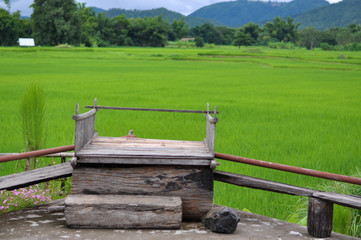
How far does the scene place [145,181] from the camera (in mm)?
3607

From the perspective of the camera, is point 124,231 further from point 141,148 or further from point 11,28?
point 11,28

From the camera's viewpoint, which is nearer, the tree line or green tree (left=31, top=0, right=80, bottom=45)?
green tree (left=31, top=0, right=80, bottom=45)

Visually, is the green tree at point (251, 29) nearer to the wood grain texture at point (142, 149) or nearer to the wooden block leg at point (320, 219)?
the wood grain texture at point (142, 149)

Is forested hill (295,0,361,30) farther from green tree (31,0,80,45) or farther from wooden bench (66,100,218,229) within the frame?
wooden bench (66,100,218,229)

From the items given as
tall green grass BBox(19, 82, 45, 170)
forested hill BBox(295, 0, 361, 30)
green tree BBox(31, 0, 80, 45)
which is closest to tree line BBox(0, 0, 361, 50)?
green tree BBox(31, 0, 80, 45)

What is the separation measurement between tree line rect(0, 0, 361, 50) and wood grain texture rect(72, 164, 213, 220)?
2357 inches

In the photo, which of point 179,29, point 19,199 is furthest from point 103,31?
point 19,199

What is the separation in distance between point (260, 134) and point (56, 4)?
6049cm

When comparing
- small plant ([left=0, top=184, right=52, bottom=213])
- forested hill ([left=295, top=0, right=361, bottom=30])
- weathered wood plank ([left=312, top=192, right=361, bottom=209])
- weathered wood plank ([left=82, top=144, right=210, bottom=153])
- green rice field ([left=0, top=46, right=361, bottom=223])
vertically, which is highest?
forested hill ([left=295, top=0, right=361, bottom=30])

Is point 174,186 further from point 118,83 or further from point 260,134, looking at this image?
point 118,83

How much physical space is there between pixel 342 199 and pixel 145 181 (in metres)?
1.45

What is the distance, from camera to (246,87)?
62.6 ft

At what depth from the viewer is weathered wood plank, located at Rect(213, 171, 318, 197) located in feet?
12.0

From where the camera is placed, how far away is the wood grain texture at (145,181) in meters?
3.59
